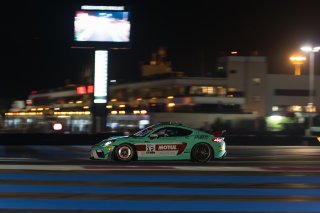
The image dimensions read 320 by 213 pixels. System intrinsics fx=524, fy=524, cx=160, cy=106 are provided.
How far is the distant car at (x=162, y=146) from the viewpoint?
1551 cm

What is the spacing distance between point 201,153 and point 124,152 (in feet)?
7.56

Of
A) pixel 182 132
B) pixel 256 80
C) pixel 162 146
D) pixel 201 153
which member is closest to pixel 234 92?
pixel 256 80

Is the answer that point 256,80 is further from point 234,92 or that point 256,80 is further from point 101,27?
point 101,27

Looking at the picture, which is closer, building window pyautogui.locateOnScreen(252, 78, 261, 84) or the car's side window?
the car's side window

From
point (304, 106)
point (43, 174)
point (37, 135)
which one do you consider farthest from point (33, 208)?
point (304, 106)

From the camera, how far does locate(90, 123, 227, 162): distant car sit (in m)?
15.5

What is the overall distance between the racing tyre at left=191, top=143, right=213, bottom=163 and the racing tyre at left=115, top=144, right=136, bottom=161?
1.85m

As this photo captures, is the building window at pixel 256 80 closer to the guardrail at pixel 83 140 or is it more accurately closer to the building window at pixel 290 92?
the building window at pixel 290 92

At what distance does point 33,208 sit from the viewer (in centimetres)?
815

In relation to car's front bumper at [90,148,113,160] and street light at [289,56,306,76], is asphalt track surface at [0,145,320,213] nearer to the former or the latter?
car's front bumper at [90,148,113,160]

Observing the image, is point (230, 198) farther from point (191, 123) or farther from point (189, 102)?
point (189, 102)

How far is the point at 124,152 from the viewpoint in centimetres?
1549

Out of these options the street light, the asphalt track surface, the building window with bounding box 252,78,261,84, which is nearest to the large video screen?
the asphalt track surface

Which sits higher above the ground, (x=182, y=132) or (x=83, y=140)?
(x=182, y=132)
